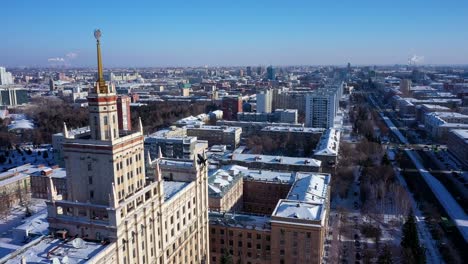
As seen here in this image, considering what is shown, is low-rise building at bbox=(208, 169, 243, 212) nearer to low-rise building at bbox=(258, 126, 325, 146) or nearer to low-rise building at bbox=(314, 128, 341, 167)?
low-rise building at bbox=(314, 128, 341, 167)

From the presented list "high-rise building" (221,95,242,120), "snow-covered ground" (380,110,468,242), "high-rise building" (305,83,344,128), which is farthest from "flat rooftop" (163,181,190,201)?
"high-rise building" (221,95,242,120)

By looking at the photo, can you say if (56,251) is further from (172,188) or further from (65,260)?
(172,188)

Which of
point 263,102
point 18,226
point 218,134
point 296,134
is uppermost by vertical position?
point 263,102

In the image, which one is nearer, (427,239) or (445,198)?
(427,239)

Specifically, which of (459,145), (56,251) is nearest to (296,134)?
(459,145)

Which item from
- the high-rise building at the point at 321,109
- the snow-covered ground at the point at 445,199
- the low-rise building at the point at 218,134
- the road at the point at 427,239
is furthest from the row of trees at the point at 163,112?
the road at the point at 427,239

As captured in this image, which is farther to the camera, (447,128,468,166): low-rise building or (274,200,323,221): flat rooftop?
(447,128,468,166): low-rise building
